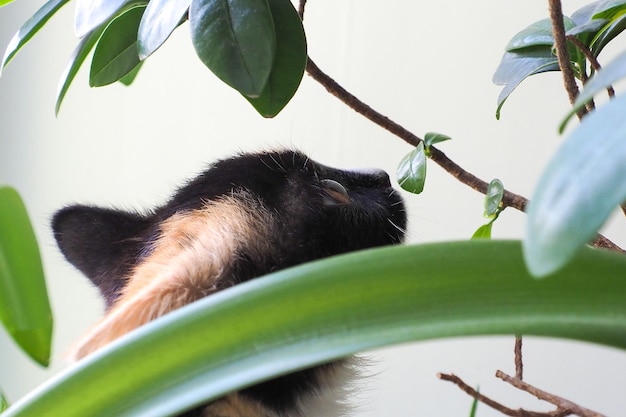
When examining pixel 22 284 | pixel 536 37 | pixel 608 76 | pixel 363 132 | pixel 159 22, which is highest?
pixel 363 132

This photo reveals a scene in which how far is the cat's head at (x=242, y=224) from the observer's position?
609mm

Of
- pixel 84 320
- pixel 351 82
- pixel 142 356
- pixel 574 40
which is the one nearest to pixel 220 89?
pixel 351 82

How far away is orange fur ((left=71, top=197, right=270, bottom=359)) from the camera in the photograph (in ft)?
1.54

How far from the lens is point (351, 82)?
1597mm

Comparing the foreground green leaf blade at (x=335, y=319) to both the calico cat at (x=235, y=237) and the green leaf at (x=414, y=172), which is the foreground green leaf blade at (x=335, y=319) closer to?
the calico cat at (x=235, y=237)

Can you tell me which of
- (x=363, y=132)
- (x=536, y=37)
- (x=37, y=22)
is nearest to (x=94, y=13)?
(x=37, y=22)

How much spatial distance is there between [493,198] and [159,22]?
13.7 inches

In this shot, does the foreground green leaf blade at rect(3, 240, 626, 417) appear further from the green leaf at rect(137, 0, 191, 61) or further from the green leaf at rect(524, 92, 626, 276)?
the green leaf at rect(137, 0, 191, 61)

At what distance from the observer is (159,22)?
1.64 ft

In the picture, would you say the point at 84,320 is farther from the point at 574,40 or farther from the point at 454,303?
the point at 454,303

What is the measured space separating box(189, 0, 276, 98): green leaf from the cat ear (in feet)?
1.10

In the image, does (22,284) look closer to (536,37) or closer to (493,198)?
(493,198)

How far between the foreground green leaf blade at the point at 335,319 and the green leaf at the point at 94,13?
0.28m

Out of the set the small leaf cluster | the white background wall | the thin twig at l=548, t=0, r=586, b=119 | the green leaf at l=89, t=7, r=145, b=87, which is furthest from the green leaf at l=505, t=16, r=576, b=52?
the white background wall
